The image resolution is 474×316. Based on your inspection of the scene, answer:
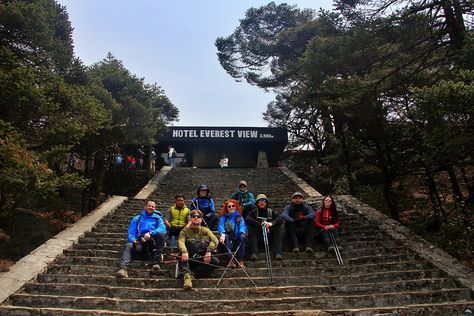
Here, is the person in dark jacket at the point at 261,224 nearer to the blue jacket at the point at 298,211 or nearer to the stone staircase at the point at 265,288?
the stone staircase at the point at 265,288

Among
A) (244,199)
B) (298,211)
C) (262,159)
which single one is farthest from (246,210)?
(262,159)

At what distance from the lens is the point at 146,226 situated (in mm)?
7219

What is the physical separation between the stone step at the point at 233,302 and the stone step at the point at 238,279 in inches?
23.1

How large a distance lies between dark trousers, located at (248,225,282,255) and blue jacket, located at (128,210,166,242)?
5.42 ft

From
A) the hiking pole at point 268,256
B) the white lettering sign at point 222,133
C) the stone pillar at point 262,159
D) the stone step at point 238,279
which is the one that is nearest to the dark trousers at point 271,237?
the hiking pole at point 268,256

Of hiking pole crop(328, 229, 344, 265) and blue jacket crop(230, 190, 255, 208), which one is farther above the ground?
blue jacket crop(230, 190, 255, 208)

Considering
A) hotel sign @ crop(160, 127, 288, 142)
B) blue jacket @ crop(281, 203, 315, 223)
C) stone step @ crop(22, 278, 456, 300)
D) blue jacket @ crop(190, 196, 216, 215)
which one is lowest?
stone step @ crop(22, 278, 456, 300)

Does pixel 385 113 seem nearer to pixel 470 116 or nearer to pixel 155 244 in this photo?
pixel 470 116

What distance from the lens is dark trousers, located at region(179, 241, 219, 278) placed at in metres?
6.59

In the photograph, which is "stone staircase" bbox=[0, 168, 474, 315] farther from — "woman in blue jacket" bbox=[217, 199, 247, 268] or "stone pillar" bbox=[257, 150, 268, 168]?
"stone pillar" bbox=[257, 150, 268, 168]

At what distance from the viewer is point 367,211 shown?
34.1ft

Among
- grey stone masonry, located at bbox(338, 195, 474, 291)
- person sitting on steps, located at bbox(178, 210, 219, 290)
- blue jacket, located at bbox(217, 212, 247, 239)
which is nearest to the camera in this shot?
person sitting on steps, located at bbox(178, 210, 219, 290)

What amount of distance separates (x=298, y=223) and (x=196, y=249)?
94.7 inches

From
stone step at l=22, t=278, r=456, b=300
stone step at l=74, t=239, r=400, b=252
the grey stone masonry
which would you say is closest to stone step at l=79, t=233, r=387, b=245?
stone step at l=74, t=239, r=400, b=252
